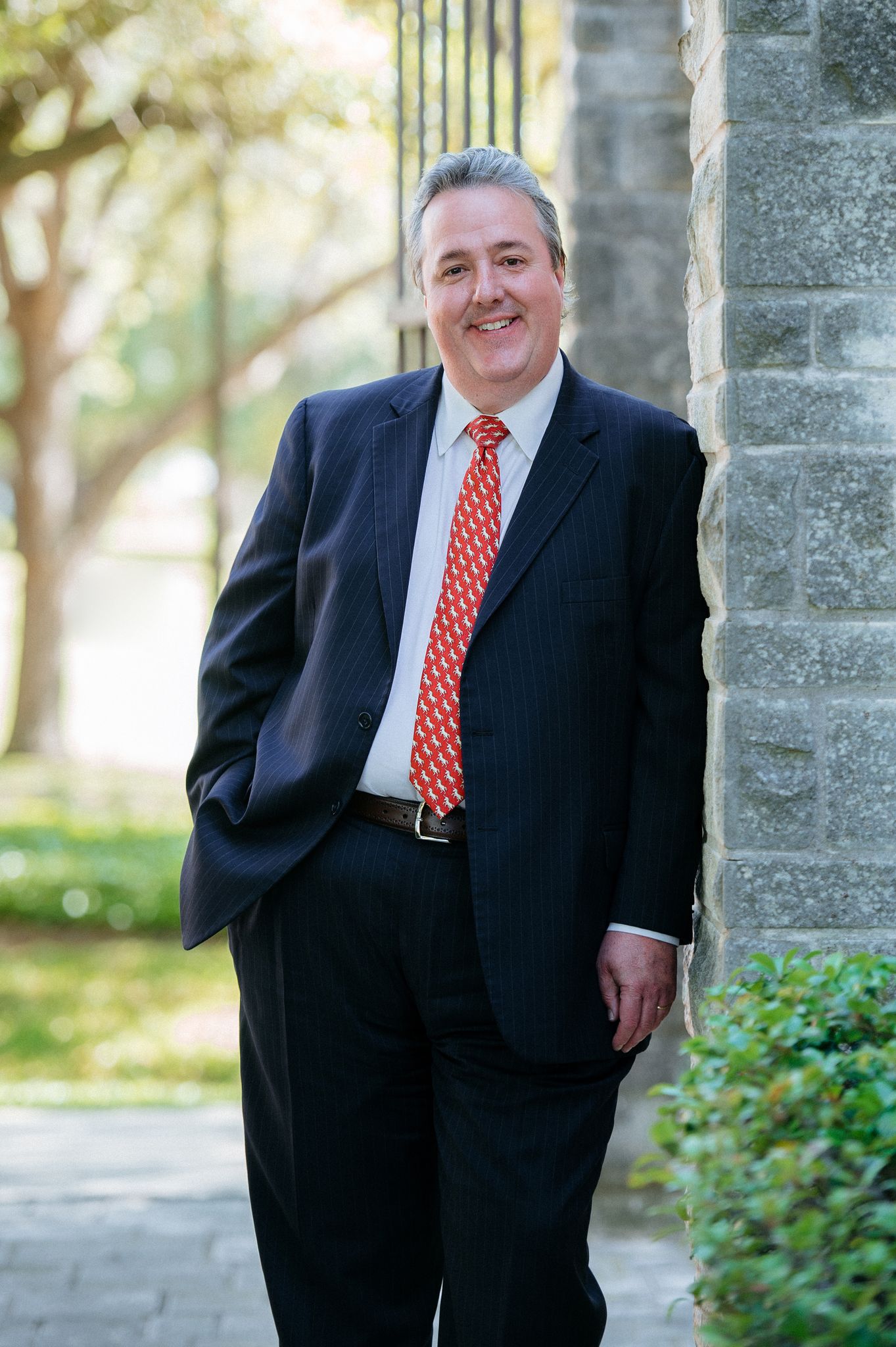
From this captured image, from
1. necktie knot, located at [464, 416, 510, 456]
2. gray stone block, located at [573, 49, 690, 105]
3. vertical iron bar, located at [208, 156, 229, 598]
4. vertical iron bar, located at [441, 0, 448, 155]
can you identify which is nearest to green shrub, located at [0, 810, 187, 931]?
vertical iron bar, located at [208, 156, 229, 598]

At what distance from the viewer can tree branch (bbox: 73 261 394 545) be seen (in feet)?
43.1

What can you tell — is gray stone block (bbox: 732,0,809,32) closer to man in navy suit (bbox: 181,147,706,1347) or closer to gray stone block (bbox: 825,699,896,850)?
man in navy suit (bbox: 181,147,706,1347)

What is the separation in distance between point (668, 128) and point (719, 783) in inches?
81.1

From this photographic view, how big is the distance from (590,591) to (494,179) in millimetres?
668

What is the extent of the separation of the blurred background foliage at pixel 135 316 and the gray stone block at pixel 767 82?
1877 millimetres

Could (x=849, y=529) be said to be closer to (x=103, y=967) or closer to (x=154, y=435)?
(x=103, y=967)

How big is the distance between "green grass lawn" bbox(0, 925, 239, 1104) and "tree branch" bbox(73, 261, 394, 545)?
5.65 meters

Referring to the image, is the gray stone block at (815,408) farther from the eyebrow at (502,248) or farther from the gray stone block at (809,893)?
the gray stone block at (809,893)

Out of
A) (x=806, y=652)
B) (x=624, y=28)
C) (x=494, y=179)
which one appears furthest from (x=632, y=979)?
(x=624, y=28)

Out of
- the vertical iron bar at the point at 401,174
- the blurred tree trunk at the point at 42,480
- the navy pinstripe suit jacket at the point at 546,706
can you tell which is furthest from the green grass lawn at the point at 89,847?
the navy pinstripe suit jacket at the point at 546,706

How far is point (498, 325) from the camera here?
2262 millimetres

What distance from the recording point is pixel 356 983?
2.31 metres

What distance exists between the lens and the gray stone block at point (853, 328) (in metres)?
2.10

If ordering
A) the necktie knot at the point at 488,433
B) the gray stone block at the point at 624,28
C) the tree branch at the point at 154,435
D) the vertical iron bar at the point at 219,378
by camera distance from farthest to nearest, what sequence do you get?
the tree branch at the point at 154,435
the vertical iron bar at the point at 219,378
the gray stone block at the point at 624,28
the necktie knot at the point at 488,433
